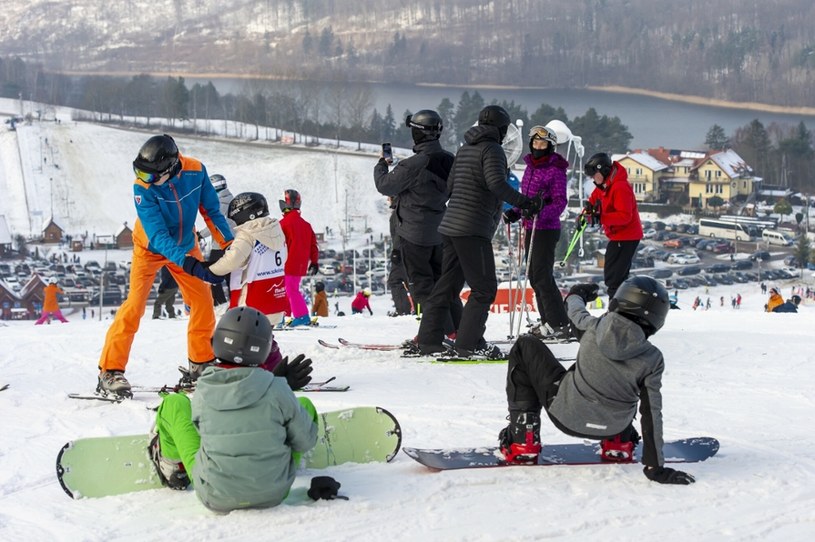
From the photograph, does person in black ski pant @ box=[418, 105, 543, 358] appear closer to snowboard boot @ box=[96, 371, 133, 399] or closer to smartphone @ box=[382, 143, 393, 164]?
smartphone @ box=[382, 143, 393, 164]

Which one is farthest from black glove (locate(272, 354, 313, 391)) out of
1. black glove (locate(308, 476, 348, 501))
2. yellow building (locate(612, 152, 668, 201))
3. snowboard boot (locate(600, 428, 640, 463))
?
yellow building (locate(612, 152, 668, 201))

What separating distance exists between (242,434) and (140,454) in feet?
1.91

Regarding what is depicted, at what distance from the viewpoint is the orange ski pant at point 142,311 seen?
4680mm

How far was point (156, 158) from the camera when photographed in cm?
451

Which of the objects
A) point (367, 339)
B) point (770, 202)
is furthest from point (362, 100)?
point (367, 339)

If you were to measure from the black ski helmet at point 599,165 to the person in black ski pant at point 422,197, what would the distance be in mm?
906

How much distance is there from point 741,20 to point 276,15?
2257 inches

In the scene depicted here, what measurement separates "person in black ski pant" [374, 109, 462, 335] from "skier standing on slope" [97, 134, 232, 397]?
1086 mm

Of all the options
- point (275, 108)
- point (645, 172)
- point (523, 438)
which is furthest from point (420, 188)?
point (275, 108)

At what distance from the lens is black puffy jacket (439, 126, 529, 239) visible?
509 cm

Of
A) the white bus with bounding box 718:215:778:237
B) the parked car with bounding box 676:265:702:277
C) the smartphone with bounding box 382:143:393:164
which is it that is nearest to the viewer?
the smartphone with bounding box 382:143:393:164

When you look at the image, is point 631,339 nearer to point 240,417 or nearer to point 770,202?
point 240,417

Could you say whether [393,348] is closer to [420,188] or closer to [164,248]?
[420,188]

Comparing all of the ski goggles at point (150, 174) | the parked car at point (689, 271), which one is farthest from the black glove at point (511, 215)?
the parked car at point (689, 271)
